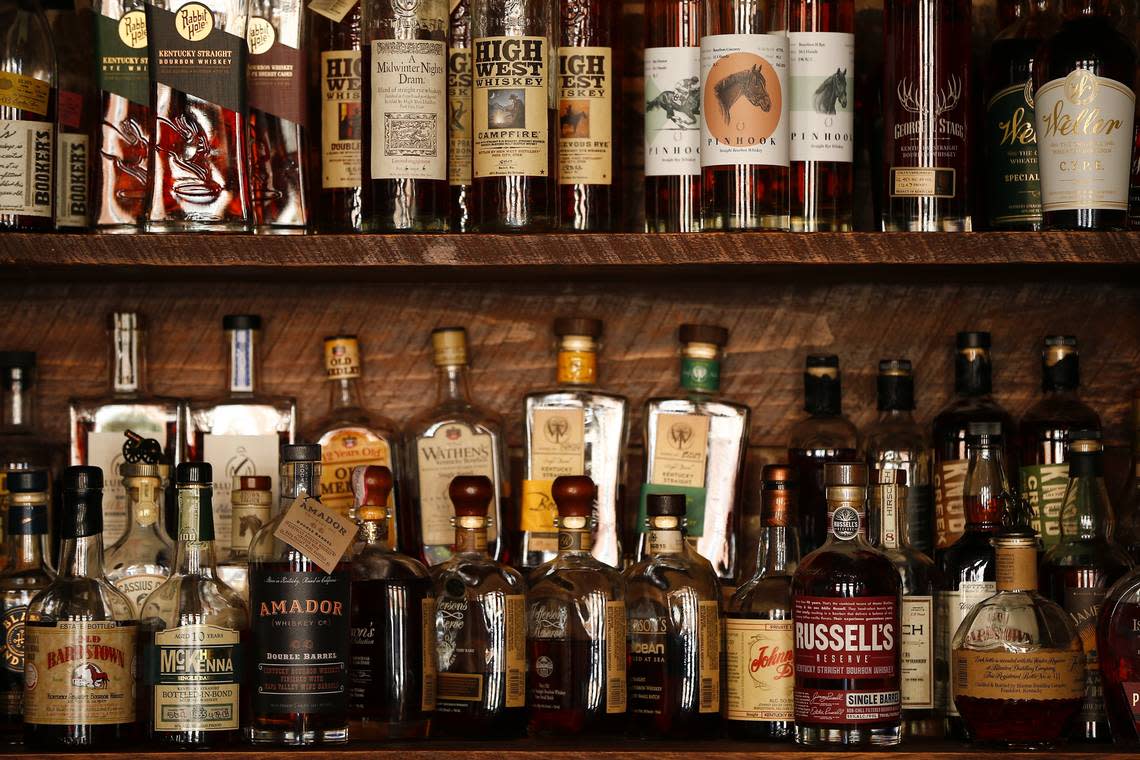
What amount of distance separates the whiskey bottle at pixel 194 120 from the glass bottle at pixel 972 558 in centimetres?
74

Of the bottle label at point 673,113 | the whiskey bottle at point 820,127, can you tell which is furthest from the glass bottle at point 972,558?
the bottle label at point 673,113

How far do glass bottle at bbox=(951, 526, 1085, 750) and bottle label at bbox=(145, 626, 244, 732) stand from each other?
26.0 inches

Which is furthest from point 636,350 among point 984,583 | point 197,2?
point 197,2

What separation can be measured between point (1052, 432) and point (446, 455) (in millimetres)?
628

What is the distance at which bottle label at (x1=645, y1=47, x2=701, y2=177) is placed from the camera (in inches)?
59.2

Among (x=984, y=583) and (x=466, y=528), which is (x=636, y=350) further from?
(x=984, y=583)

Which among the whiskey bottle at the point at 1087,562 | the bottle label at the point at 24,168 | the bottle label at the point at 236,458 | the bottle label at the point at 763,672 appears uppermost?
the bottle label at the point at 24,168

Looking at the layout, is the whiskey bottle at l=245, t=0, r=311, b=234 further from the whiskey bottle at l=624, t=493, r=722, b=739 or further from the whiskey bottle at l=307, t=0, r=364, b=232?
the whiskey bottle at l=624, t=493, r=722, b=739

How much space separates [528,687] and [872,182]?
2.05 feet

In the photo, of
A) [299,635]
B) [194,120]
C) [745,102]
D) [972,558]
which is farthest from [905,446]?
[194,120]

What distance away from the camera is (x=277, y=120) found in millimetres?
1521

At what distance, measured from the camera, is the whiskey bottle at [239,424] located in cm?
160

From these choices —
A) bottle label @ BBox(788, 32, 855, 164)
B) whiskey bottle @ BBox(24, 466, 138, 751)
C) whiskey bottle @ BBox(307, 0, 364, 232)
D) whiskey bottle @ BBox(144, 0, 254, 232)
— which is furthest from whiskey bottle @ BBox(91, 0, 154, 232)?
bottle label @ BBox(788, 32, 855, 164)

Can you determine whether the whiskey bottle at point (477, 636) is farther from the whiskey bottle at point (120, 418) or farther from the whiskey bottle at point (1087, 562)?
the whiskey bottle at point (1087, 562)
